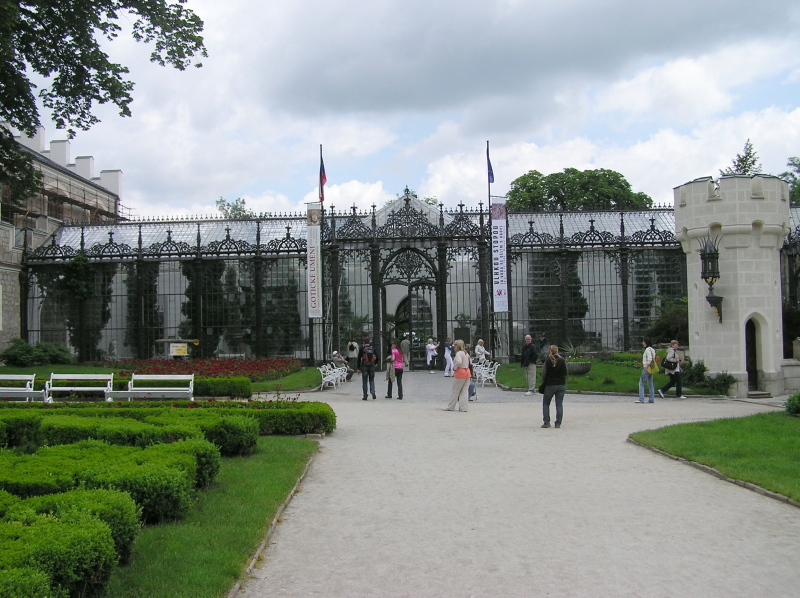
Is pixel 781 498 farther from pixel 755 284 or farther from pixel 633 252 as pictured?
pixel 633 252

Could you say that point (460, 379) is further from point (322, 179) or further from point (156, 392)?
point (322, 179)

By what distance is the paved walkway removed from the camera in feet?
18.0

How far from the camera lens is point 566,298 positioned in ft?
99.0

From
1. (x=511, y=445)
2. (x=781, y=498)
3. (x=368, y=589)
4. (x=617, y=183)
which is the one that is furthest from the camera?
(x=617, y=183)

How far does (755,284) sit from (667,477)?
1230cm

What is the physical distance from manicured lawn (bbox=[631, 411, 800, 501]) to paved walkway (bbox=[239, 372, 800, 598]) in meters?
0.33

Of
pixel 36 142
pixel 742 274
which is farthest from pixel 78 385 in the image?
pixel 36 142

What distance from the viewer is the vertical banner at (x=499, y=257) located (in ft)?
92.4

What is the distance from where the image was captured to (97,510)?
5.09m

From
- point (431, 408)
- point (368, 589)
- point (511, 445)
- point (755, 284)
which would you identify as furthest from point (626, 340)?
point (368, 589)

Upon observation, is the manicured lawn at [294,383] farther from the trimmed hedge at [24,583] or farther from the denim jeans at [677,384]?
the trimmed hedge at [24,583]

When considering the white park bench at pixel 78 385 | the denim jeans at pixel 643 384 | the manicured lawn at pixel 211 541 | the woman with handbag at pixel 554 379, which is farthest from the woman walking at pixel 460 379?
the white park bench at pixel 78 385

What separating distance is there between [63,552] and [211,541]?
1.98 metres

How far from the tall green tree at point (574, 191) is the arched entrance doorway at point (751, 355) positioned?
2825 centimetres
